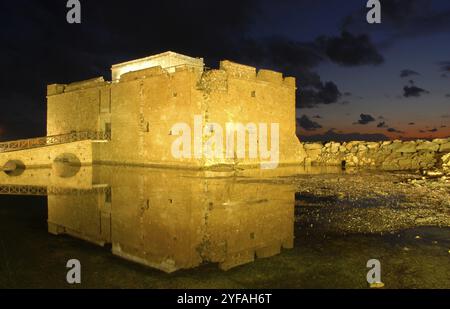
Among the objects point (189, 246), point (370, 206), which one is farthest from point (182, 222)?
point (370, 206)

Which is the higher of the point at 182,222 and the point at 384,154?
the point at 384,154

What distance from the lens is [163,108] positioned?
20.2 metres

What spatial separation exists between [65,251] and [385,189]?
1051 centimetres

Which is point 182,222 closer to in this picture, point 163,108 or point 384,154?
point 163,108

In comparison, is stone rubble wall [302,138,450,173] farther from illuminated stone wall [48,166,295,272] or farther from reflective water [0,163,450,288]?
reflective water [0,163,450,288]

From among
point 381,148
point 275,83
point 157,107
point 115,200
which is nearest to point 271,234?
point 115,200

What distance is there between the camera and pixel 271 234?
240 inches

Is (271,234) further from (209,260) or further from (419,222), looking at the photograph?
(419,222)
